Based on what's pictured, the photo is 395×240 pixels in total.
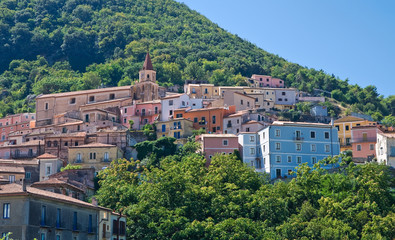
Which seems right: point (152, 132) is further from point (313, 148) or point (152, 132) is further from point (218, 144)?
point (313, 148)

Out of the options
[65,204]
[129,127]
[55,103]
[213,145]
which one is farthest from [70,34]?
[65,204]

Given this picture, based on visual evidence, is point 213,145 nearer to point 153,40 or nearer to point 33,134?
point 33,134

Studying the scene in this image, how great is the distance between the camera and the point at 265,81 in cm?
14538

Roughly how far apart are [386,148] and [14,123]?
6351 cm

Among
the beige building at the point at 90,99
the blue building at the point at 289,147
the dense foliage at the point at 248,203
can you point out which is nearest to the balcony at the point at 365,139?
the blue building at the point at 289,147

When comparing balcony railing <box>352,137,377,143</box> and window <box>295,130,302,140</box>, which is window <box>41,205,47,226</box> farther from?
balcony railing <box>352,137,377,143</box>

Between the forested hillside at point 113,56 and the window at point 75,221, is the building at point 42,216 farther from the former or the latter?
the forested hillside at point 113,56

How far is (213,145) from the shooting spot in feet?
283

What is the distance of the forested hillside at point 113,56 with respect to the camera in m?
145

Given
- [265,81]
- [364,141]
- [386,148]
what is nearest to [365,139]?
[364,141]

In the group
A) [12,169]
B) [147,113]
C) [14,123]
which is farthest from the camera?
[14,123]

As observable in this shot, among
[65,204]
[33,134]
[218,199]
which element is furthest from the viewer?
[33,134]

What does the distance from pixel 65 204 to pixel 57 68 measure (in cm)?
11933

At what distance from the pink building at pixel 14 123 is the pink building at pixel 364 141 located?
2013 inches
